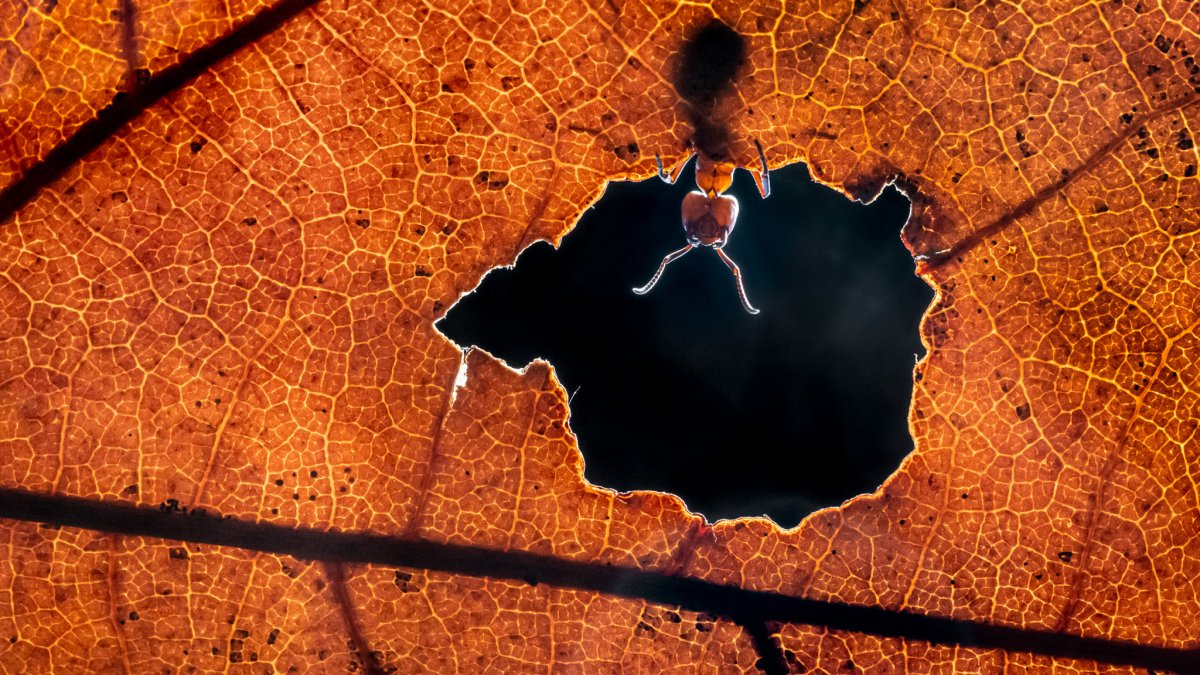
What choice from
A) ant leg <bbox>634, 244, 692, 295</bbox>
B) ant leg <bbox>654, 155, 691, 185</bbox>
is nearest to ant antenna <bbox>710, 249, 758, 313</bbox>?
ant leg <bbox>634, 244, 692, 295</bbox>

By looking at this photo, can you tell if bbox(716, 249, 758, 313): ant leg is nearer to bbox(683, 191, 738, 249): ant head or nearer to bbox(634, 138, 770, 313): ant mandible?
bbox(634, 138, 770, 313): ant mandible

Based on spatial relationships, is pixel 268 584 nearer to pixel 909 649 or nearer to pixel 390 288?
pixel 390 288

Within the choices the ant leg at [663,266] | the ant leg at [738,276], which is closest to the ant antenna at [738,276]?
the ant leg at [738,276]

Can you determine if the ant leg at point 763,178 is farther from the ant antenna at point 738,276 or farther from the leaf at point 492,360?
the ant antenna at point 738,276

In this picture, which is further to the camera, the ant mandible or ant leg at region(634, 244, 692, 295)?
ant leg at region(634, 244, 692, 295)

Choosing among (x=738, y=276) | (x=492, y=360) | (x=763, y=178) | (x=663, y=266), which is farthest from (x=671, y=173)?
(x=492, y=360)

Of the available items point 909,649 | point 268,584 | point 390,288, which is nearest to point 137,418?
point 268,584

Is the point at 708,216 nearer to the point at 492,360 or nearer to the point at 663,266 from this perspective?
the point at 663,266
